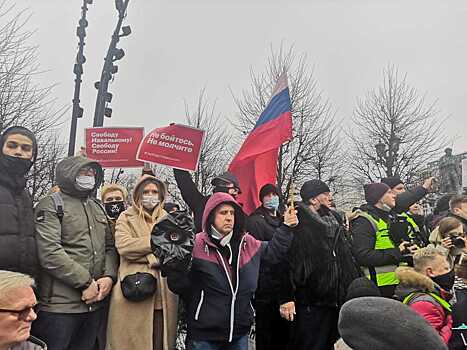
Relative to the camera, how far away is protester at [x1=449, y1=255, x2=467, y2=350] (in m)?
3.39

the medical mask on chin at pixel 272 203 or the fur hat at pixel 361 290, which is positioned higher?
the medical mask on chin at pixel 272 203

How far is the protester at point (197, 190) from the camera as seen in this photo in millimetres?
5172

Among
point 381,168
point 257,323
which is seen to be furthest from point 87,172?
point 381,168

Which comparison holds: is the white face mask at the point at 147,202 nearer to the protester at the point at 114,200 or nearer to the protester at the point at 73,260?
the protester at the point at 73,260

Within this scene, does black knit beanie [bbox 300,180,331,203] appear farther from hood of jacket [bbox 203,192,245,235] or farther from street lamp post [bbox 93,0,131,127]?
street lamp post [bbox 93,0,131,127]

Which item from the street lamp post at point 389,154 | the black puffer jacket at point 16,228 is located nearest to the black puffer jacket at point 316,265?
the black puffer jacket at point 16,228

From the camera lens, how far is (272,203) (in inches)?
216

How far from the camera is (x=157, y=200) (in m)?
4.42

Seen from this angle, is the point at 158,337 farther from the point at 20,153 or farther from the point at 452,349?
the point at 452,349

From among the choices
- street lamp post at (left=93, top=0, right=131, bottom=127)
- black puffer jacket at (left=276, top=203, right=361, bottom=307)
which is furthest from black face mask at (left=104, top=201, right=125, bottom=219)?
street lamp post at (left=93, top=0, right=131, bottom=127)

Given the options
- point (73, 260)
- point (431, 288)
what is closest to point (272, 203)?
point (431, 288)

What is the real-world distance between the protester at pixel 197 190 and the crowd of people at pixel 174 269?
0.63 meters

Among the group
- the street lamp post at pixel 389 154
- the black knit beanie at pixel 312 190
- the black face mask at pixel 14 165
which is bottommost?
the black knit beanie at pixel 312 190

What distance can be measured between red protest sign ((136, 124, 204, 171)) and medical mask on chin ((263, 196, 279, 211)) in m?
0.89
